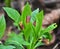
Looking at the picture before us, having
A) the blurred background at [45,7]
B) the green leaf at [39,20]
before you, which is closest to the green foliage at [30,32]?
the green leaf at [39,20]

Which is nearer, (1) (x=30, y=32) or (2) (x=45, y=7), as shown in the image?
(1) (x=30, y=32)

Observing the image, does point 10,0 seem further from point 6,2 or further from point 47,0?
point 47,0

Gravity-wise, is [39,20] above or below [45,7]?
above

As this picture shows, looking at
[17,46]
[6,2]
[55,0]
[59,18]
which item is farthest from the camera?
[55,0]

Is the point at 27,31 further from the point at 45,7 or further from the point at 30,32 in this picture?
the point at 45,7

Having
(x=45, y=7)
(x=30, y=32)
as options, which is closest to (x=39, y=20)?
(x=30, y=32)

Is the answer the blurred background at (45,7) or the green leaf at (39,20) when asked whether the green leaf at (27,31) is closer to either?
the green leaf at (39,20)

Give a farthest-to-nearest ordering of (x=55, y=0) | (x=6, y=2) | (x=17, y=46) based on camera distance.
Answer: (x=55, y=0) < (x=6, y=2) < (x=17, y=46)

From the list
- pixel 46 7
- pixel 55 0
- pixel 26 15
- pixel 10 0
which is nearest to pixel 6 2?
pixel 10 0

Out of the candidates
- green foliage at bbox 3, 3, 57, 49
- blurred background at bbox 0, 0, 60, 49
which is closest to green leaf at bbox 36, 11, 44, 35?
green foliage at bbox 3, 3, 57, 49

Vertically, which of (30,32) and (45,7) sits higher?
(30,32)

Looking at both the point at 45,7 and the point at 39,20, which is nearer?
the point at 39,20
